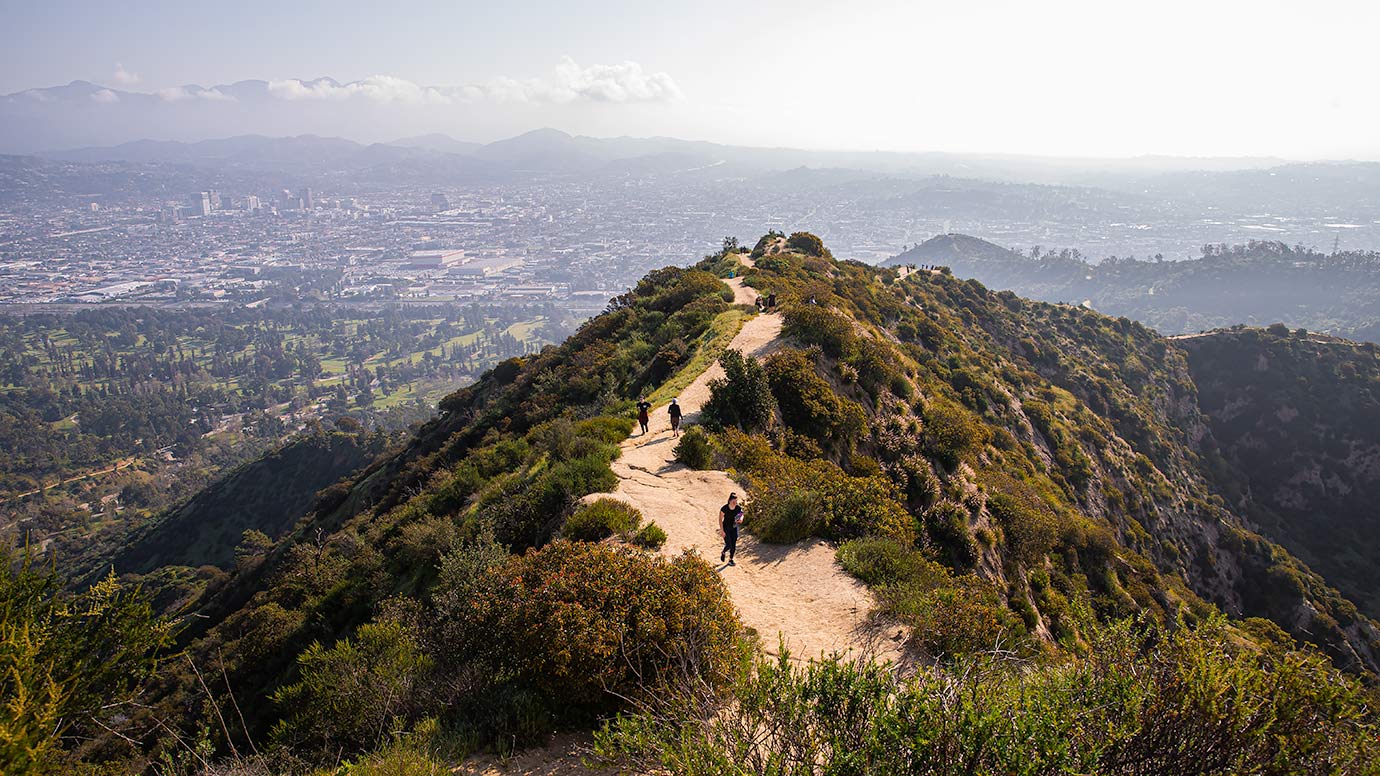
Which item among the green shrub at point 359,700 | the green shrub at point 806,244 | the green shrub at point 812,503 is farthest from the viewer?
the green shrub at point 806,244

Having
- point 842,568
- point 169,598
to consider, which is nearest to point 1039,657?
point 842,568

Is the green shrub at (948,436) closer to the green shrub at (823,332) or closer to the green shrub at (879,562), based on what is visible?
the green shrub at (823,332)

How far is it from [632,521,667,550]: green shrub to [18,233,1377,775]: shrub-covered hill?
0.10 m

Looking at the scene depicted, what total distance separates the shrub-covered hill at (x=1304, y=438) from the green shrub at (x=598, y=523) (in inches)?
2220

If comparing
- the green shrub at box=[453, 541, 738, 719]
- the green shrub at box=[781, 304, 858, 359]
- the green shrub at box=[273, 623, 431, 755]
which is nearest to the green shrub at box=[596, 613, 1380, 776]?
the green shrub at box=[453, 541, 738, 719]

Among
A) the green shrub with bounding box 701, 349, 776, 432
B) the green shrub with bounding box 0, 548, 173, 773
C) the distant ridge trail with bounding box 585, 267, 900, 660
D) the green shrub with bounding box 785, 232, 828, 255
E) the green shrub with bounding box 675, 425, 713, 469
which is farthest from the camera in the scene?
the green shrub with bounding box 785, 232, 828, 255

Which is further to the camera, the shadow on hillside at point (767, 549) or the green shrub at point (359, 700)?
the shadow on hillside at point (767, 549)

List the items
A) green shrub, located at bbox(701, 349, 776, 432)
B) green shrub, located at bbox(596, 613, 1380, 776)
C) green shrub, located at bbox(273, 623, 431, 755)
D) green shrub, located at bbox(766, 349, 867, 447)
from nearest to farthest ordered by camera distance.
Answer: green shrub, located at bbox(596, 613, 1380, 776)
green shrub, located at bbox(273, 623, 431, 755)
green shrub, located at bbox(701, 349, 776, 432)
green shrub, located at bbox(766, 349, 867, 447)

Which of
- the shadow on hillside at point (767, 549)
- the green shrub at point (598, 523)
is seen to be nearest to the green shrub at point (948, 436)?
the shadow on hillside at point (767, 549)

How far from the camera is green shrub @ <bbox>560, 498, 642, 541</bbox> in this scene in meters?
10.9

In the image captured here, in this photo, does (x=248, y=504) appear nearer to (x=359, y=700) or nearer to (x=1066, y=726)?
(x=359, y=700)

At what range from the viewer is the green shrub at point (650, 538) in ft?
35.3

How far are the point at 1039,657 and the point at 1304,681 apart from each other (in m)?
3.63

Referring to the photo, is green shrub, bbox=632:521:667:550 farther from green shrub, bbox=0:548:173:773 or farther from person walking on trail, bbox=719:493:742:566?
green shrub, bbox=0:548:173:773
